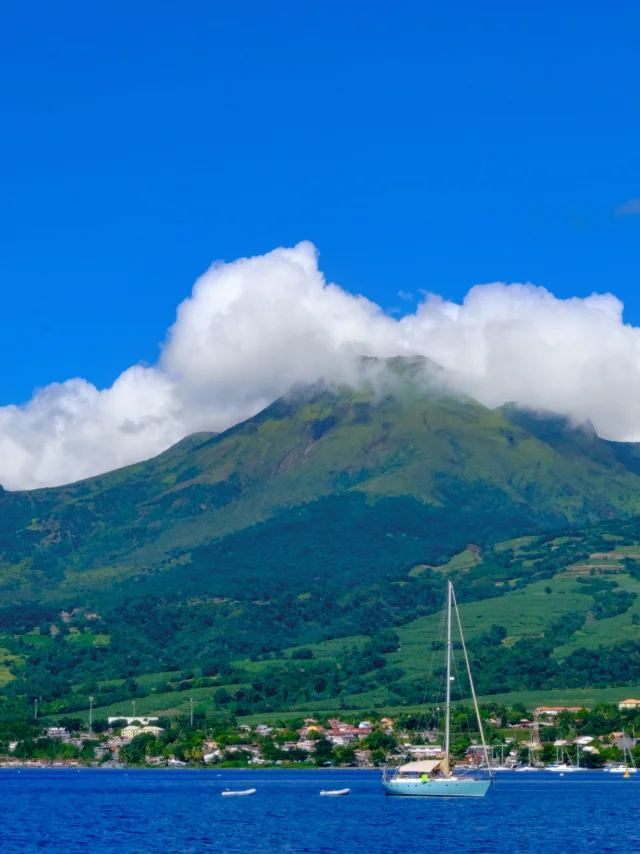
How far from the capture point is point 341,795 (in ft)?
528

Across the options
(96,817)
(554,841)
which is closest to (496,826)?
(554,841)

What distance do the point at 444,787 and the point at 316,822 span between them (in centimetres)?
1704

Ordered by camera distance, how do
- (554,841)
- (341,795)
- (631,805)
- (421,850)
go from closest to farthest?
(421,850) → (554,841) → (631,805) → (341,795)

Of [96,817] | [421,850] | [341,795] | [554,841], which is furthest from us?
[341,795]

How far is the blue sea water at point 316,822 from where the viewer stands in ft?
340

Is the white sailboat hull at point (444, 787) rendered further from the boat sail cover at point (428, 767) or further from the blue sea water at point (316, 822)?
the blue sea water at point (316, 822)

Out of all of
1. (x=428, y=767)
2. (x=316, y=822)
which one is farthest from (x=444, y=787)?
(x=316, y=822)

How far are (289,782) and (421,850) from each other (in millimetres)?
101660

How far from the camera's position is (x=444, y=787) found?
136 m

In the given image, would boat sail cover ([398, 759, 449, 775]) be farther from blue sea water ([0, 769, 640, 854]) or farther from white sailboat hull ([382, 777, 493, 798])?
blue sea water ([0, 769, 640, 854])

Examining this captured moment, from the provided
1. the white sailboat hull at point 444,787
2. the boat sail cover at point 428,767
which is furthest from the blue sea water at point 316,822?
the boat sail cover at point 428,767

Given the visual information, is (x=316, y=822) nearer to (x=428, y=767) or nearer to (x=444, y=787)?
(x=428, y=767)

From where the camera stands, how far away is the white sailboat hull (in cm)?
13500

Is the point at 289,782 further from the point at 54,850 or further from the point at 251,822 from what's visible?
the point at 54,850
